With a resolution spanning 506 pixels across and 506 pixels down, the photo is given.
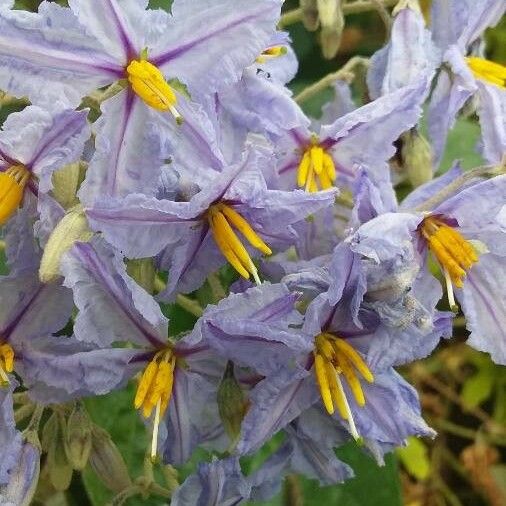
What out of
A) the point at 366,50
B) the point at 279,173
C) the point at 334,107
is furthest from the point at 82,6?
the point at 366,50

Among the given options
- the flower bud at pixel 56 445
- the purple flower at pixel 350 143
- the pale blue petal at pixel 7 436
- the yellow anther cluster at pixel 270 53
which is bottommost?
the flower bud at pixel 56 445

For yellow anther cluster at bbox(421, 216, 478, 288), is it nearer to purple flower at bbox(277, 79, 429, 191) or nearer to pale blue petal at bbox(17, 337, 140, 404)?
purple flower at bbox(277, 79, 429, 191)

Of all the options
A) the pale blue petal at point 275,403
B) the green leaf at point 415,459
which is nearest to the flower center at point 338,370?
the pale blue petal at point 275,403

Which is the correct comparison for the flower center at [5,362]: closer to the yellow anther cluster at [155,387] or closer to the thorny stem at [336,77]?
the yellow anther cluster at [155,387]

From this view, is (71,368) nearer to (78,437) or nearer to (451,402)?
(78,437)

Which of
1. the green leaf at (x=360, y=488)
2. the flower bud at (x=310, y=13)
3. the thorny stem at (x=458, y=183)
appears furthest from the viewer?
the green leaf at (x=360, y=488)

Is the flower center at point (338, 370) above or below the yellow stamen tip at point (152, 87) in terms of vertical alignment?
below

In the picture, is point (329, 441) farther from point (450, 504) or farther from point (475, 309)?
point (450, 504)
